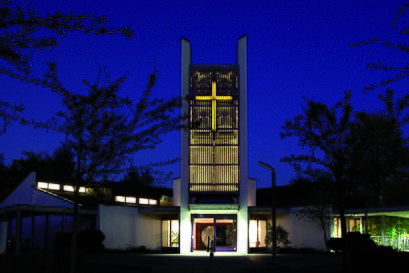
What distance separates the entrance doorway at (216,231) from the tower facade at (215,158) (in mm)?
68

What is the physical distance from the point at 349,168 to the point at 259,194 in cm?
4108

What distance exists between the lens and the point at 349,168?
18297 millimetres

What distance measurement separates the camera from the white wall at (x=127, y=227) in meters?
37.8

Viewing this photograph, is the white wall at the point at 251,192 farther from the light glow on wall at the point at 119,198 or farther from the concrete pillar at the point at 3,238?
the concrete pillar at the point at 3,238

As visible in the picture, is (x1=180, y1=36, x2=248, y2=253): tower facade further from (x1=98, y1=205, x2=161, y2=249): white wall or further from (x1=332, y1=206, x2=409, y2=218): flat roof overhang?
(x1=332, y1=206, x2=409, y2=218): flat roof overhang

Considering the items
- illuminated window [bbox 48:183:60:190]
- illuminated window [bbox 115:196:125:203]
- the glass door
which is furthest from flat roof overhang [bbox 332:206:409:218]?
illuminated window [bbox 48:183:60:190]

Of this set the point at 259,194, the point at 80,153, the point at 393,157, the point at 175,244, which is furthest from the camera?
the point at 259,194

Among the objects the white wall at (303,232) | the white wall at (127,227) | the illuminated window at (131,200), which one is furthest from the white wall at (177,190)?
the white wall at (303,232)

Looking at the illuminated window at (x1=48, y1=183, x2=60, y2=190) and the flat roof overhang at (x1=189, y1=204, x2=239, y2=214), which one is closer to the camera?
the flat roof overhang at (x1=189, y1=204, x2=239, y2=214)

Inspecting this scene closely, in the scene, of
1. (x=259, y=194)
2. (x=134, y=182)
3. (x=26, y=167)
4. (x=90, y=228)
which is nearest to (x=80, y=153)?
(x=134, y=182)

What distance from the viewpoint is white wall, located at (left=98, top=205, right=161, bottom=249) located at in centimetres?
3778

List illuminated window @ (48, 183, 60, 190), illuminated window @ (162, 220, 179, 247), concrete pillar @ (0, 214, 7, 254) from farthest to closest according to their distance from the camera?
illuminated window @ (162, 220, 179, 247), illuminated window @ (48, 183, 60, 190), concrete pillar @ (0, 214, 7, 254)

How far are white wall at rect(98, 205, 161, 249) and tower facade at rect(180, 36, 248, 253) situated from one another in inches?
153

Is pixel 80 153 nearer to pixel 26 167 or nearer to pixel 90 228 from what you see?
pixel 90 228
